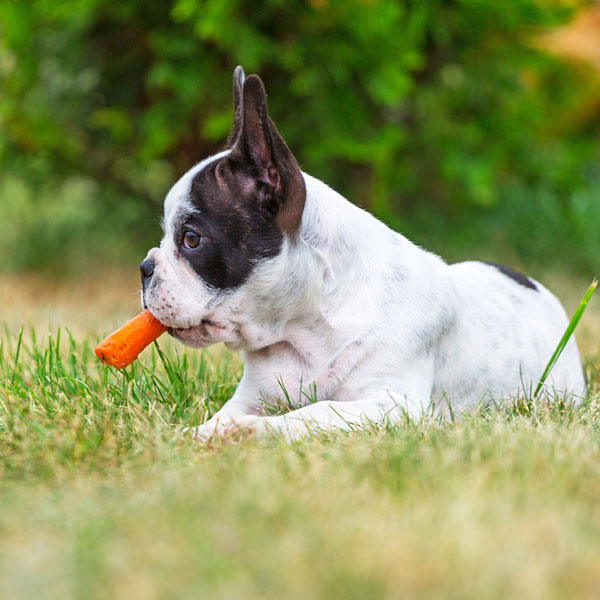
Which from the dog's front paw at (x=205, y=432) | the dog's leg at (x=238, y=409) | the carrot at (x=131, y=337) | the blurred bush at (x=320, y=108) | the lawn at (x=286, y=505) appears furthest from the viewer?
the blurred bush at (x=320, y=108)

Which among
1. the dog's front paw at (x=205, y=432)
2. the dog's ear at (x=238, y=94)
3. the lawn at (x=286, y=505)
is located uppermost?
the dog's ear at (x=238, y=94)

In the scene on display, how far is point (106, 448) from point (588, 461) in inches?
54.8

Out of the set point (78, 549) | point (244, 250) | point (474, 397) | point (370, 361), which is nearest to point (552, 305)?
point (474, 397)

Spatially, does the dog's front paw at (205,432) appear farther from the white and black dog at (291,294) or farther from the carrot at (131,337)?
the carrot at (131,337)

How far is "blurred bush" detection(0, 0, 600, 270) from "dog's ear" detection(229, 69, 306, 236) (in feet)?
9.51

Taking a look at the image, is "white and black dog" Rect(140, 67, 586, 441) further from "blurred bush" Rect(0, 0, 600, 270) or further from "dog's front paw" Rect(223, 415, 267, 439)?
"blurred bush" Rect(0, 0, 600, 270)

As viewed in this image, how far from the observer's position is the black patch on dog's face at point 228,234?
9.77 ft

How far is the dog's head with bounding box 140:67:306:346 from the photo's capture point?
298 centimetres

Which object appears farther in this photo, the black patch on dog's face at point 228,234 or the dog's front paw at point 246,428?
the black patch on dog's face at point 228,234

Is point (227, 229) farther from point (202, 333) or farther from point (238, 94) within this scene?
point (238, 94)

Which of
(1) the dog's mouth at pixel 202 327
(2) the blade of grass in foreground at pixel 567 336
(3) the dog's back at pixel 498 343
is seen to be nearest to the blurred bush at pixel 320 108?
(3) the dog's back at pixel 498 343

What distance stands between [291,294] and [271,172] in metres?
0.42

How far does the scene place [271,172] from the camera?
298 centimetres

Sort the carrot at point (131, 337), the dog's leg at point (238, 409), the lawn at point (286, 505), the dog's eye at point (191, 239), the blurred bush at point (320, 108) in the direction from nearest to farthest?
1. the lawn at point (286, 505)
2. the dog's leg at point (238, 409)
3. the dog's eye at point (191, 239)
4. the carrot at point (131, 337)
5. the blurred bush at point (320, 108)
